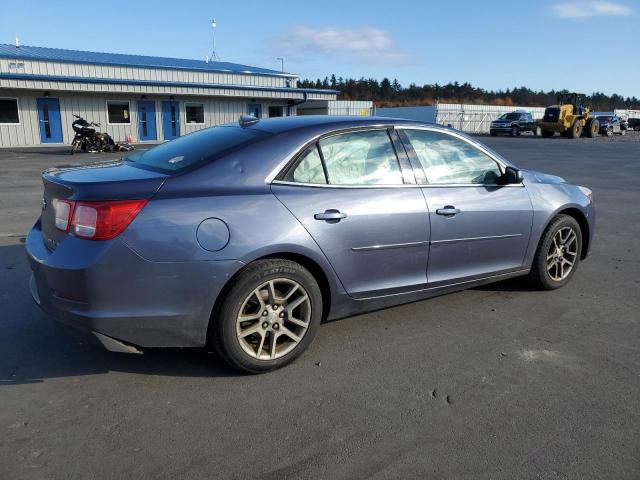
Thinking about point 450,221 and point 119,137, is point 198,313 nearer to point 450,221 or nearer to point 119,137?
point 450,221

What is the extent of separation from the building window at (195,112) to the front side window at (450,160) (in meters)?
30.5

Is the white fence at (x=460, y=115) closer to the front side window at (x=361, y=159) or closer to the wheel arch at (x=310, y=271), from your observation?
the front side window at (x=361, y=159)

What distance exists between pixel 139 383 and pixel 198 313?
62cm

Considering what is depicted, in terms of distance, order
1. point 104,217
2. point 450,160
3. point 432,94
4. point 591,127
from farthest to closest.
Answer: point 432,94
point 591,127
point 450,160
point 104,217

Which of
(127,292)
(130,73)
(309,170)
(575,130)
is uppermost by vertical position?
(130,73)

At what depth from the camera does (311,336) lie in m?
3.55

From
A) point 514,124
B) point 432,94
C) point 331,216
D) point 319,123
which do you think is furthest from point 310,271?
point 432,94

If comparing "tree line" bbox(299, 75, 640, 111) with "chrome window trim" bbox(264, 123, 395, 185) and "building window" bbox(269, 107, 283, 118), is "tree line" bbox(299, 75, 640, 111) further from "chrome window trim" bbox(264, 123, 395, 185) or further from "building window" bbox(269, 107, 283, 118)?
"chrome window trim" bbox(264, 123, 395, 185)

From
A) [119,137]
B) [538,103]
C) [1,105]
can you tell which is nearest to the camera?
[1,105]

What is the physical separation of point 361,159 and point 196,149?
117 cm

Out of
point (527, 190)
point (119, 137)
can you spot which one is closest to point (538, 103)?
point (119, 137)

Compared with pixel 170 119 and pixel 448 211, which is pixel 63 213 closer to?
pixel 448 211

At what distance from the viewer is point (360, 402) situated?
10.1 feet

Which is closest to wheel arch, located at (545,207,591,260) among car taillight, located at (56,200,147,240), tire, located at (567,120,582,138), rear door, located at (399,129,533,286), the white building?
rear door, located at (399,129,533,286)
